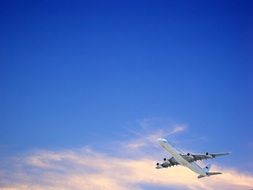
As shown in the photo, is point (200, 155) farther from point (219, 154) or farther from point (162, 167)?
point (162, 167)

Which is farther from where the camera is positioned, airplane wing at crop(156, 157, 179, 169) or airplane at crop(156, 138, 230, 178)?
airplane wing at crop(156, 157, 179, 169)

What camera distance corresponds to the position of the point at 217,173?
190m

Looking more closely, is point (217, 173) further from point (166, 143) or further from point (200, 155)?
point (166, 143)

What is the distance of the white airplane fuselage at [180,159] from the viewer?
559ft

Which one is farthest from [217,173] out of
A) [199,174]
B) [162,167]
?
[162,167]

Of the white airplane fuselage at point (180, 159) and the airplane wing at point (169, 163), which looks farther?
the airplane wing at point (169, 163)

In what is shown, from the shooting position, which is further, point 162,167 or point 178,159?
point 162,167

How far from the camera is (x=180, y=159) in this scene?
6919 inches

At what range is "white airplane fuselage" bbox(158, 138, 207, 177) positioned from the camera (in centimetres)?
17040

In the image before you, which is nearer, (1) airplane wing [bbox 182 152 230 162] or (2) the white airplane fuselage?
(2) the white airplane fuselage

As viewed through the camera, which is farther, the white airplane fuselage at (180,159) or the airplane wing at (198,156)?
the airplane wing at (198,156)

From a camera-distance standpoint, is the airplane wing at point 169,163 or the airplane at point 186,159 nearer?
the airplane at point 186,159

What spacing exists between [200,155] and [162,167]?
22.1 meters

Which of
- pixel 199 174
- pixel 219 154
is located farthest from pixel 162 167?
pixel 219 154
